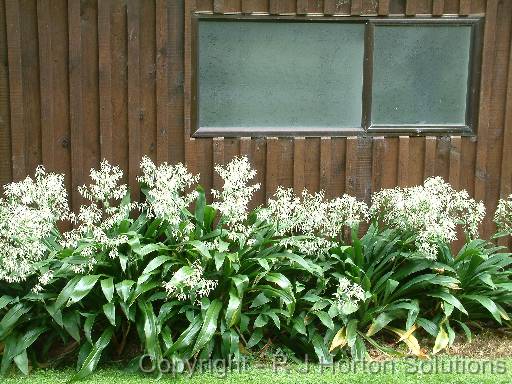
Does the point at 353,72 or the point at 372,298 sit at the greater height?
the point at 353,72

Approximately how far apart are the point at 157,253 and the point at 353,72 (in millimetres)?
2274

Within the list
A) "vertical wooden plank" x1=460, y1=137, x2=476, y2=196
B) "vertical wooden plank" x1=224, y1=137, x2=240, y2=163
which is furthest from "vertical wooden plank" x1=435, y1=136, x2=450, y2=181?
"vertical wooden plank" x1=224, y1=137, x2=240, y2=163

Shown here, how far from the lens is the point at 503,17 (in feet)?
20.2

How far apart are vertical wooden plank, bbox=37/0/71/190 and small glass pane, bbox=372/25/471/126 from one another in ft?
8.42

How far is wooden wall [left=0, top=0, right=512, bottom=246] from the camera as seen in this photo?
18.8 ft

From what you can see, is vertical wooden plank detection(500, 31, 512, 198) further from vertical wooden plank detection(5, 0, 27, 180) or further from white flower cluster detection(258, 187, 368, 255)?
vertical wooden plank detection(5, 0, 27, 180)

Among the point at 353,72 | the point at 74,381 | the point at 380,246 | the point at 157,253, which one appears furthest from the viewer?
the point at 353,72

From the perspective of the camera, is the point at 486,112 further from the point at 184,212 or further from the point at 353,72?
the point at 184,212

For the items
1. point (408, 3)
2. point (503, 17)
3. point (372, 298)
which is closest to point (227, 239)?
point (372, 298)

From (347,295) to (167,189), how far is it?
154cm

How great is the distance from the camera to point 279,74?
6035mm

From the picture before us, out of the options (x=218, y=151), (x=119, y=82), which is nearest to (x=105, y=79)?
(x=119, y=82)

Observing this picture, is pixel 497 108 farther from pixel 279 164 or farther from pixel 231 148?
pixel 231 148

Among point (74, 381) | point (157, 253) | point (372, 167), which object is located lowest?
point (74, 381)
